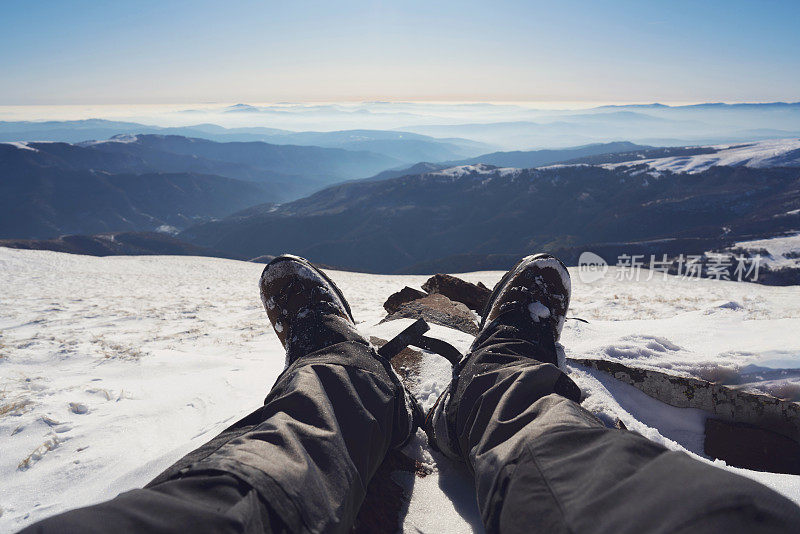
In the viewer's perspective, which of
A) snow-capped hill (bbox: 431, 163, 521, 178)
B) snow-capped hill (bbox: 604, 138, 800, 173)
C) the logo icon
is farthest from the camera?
snow-capped hill (bbox: 431, 163, 521, 178)

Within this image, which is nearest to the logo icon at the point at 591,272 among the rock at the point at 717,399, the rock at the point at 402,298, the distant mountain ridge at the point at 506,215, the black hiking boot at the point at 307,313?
the rock at the point at 402,298

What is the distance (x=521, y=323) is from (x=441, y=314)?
1848 mm

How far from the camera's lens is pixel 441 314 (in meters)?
4.43

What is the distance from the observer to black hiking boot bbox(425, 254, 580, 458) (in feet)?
6.49

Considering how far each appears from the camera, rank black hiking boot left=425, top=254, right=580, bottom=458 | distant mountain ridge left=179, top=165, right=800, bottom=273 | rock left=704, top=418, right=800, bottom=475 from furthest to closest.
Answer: distant mountain ridge left=179, top=165, right=800, bottom=273 < rock left=704, top=418, right=800, bottom=475 < black hiking boot left=425, top=254, right=580, bottom=458

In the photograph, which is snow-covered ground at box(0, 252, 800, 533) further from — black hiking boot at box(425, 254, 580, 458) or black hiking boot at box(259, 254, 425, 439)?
black hiking boot at box(259, 254, 425, 439)

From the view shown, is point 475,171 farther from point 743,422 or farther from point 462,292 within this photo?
point 743,422

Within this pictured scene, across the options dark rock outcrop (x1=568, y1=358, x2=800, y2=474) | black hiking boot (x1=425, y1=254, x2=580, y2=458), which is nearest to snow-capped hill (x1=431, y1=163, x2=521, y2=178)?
black hiking boot (x1=425, y1=254, x2=580, y2=458)

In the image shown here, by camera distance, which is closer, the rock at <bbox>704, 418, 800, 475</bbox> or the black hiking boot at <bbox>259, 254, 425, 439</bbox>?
the rock at <bbox>704, 418, 800, 475</bbox>

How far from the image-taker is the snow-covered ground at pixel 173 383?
1817 mm

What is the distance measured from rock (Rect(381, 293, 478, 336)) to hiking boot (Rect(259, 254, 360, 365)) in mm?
1200

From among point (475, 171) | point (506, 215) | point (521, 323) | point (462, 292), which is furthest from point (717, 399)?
point (475, 171)

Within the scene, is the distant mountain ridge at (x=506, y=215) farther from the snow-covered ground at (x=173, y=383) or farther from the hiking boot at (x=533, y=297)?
the hiking boot at (x=533, y=297)

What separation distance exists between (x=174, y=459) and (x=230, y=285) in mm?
9434
